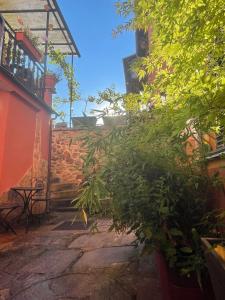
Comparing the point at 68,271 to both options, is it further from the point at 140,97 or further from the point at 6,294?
the point at 140,97

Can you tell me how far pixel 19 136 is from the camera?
20.1 feet

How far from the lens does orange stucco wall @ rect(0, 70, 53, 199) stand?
18.0 feet

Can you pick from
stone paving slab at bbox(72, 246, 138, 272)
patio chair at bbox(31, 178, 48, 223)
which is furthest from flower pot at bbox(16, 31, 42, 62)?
stone paving slab at bbox(72, 246, 138, 272)

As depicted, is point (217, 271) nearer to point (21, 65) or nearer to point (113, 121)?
point (113, 121)

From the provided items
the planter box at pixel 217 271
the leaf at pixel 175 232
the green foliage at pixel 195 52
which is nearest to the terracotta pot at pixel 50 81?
the green foliage at pixel 195 52

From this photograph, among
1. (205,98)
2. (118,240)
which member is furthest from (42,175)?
(205,98)

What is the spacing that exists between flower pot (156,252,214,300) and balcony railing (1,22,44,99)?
5324 millimetres

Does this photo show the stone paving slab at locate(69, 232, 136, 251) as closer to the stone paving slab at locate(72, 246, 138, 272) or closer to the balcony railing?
the stone paving slab at locate(72, 246, 138, 272)

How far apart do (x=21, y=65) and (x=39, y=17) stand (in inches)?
94.4

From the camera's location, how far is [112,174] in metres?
2.37

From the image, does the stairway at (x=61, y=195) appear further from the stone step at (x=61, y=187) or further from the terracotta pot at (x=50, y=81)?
the terracotta pot at (x=50, y=81)

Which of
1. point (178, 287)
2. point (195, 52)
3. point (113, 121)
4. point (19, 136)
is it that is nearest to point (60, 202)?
point (19, 136)

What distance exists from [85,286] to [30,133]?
4961 mm

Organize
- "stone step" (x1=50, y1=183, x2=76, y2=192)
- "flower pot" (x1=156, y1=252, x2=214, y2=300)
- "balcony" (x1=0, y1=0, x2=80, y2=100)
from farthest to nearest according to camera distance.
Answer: "stone step" (x1=50, y1=183, x2=76, y2=192)
"balcony" (x1=0, y1=0, x2=80, y2=100)
"flower pot" (x1=156, y1=252, x2=214, y2=300)
